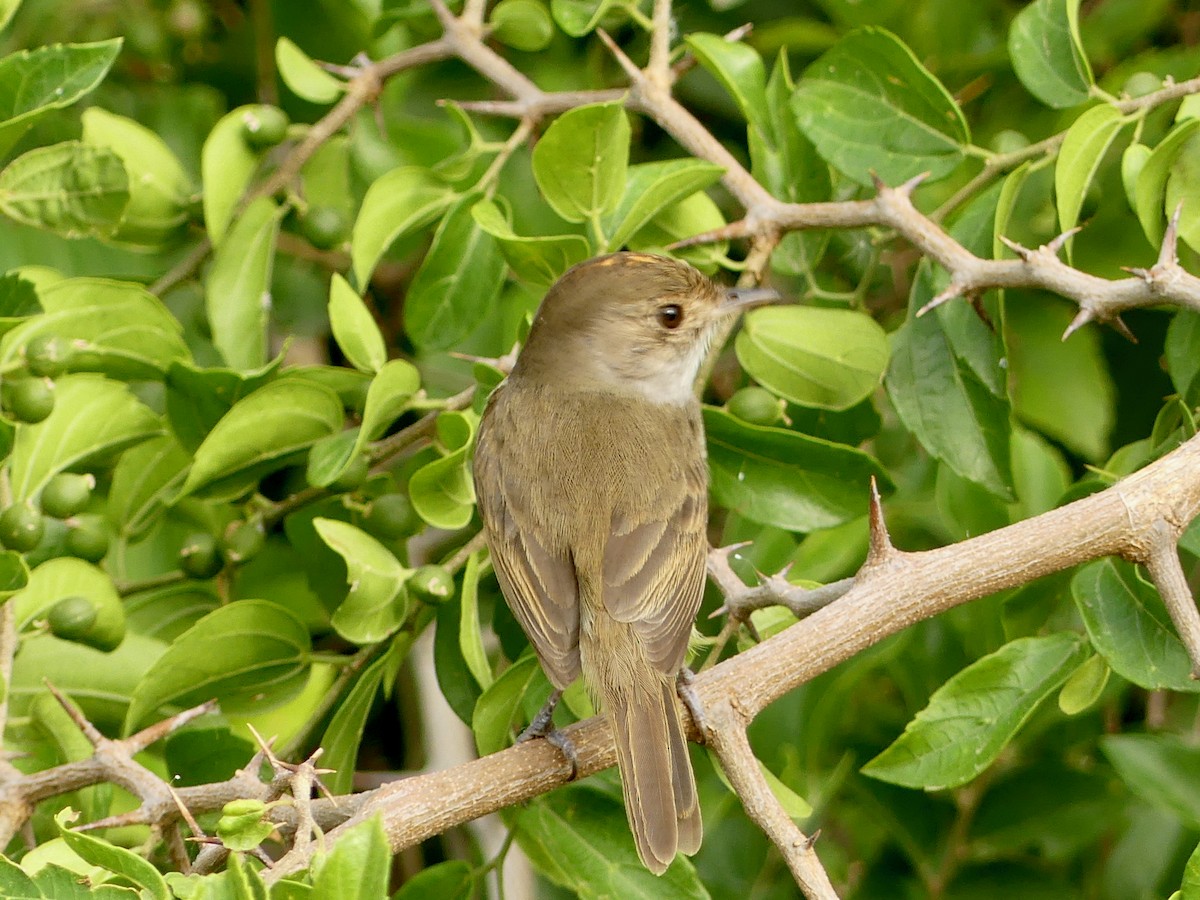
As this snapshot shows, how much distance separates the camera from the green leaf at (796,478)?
376cm

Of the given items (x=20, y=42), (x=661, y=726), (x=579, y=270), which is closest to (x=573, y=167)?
(x=579, y=270)

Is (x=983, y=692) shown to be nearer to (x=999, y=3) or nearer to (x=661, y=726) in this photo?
(x=661, y=726)

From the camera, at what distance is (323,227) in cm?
438

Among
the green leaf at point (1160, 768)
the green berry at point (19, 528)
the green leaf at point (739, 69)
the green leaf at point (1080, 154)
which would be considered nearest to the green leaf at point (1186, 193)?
the green leaf at point (1080, 154)

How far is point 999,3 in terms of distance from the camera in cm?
529

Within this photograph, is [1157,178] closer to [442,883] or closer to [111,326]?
[442,883]

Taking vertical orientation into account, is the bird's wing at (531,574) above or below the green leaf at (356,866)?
below

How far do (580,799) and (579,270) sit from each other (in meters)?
1.42

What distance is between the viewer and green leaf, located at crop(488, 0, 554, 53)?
4.50 m

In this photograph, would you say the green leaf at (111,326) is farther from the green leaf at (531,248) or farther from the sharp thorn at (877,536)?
the sharp thorn at (877,536)

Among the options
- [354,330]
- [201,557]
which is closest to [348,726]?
[201,557]

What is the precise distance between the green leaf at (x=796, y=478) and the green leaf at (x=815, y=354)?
162 mm

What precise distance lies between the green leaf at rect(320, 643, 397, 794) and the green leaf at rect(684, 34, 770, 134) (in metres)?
1.79

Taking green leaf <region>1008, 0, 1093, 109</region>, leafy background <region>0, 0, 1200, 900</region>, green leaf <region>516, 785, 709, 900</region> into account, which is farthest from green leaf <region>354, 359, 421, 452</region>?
green leaf <region>1008, 0, 1093, 109</region>
